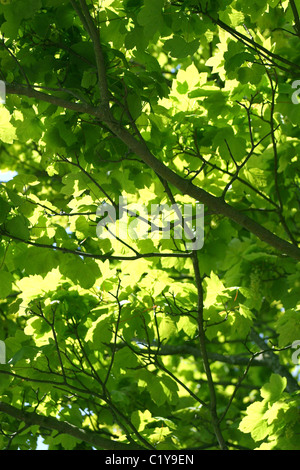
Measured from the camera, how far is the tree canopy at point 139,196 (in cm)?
261

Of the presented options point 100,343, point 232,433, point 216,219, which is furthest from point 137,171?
point 232,433

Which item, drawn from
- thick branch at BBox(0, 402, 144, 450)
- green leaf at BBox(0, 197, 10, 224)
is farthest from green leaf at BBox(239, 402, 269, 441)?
green leaf at BBox(0, 197, 10, 224)

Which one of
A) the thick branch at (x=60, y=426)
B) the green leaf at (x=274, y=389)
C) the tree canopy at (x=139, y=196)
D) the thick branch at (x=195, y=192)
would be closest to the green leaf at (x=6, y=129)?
the tree canopy at (x=139, y=196)

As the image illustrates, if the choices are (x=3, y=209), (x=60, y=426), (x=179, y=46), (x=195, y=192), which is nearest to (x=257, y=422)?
(x=60, y=426)

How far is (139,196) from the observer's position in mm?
3885

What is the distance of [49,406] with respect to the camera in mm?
3816

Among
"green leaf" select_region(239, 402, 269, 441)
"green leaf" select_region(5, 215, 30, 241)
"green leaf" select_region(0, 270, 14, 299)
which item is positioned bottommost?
"green leaf" select_region(239, 402, 269, 441)

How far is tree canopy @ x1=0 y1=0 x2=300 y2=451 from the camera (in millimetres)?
2613

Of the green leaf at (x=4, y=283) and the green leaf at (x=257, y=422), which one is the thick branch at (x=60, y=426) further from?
the green leaf at (x=4, y=283)

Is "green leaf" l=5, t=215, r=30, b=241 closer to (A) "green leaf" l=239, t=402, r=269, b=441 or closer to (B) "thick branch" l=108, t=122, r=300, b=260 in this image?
(B) "thick branch" l=108, t=122, r=300, b=260

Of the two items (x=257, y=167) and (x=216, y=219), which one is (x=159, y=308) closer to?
(x=216, y=219)

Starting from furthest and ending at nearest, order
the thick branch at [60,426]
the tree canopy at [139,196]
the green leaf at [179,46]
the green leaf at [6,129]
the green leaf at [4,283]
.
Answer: the thick branch at [60,426]
the green leaf at [6,129]
the green leaf at [4,283]
the tree canopy at [139,196]
the green leaf at [179,46]

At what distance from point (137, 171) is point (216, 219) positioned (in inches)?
25.3

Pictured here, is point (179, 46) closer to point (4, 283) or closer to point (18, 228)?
point (18, 228)
